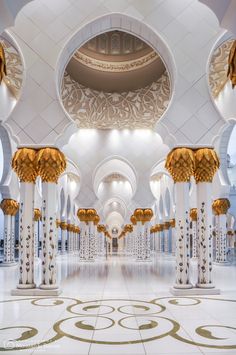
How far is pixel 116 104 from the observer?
9648 mm

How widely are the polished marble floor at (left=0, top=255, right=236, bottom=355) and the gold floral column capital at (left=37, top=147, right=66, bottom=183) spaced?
165 cm

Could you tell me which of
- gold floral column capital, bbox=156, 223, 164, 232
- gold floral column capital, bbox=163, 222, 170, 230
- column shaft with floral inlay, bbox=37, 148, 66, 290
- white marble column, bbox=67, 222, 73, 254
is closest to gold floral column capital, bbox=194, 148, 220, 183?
column shaft with floral inlay, bbox=37, 148, 66, 290

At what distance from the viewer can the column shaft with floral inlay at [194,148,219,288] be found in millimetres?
5008

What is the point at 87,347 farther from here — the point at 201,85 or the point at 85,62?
the point at 85,62

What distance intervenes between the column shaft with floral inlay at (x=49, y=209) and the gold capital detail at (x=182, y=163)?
1597 mm

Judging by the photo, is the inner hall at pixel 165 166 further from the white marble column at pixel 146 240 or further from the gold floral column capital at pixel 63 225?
the gold floral column capital at pixel 63 225

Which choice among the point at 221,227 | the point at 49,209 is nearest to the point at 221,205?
the point at 221,227

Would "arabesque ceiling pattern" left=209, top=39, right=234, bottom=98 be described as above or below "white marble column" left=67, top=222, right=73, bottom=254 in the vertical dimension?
above

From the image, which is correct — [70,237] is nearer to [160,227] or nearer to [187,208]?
[160,227]

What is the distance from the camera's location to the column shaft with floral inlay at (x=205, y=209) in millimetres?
5008

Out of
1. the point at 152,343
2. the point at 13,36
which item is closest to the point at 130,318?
the point at 152,343

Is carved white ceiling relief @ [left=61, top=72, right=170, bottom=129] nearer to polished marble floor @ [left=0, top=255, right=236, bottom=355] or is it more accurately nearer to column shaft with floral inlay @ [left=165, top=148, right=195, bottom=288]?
column shaft with floral inlay @ [left=165, top=148, right=195, bottom=288]

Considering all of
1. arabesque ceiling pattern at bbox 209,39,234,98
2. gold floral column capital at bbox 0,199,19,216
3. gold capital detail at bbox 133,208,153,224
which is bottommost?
gold capital detail at bbox 133,208,153,224


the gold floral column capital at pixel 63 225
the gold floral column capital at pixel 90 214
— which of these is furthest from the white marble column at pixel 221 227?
the gold floral column capital at pixel 63 225
